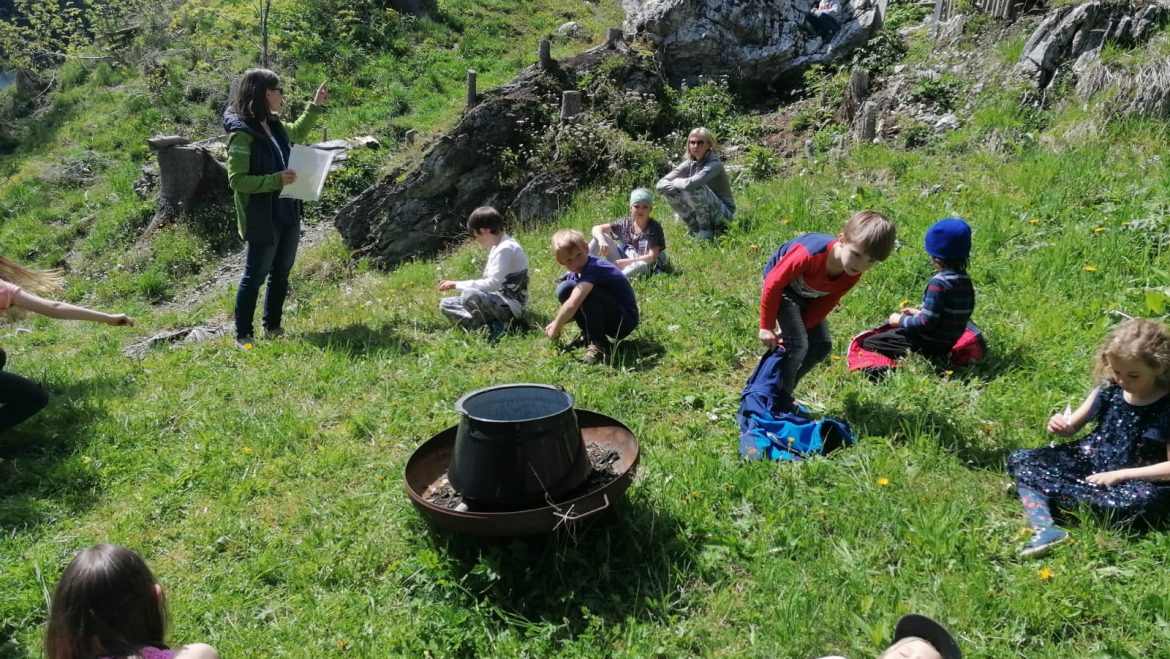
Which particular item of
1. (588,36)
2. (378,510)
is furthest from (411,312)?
(588,36)

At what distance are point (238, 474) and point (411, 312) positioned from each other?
2.94 m

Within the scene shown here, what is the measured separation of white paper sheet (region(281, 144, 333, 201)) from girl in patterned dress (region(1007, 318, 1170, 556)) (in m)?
5.35

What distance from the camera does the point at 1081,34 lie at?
28.9ft

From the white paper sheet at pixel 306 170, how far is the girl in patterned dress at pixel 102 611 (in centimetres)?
454

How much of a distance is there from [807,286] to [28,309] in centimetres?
462

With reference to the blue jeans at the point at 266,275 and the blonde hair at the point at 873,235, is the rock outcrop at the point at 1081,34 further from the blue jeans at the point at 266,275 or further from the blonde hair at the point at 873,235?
the blue jeans at the point at 266,275

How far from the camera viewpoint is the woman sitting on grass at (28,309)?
4.56 meters

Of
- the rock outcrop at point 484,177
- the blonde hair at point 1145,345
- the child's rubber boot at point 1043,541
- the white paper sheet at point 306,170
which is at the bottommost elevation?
the rock outcrop at point 484,177

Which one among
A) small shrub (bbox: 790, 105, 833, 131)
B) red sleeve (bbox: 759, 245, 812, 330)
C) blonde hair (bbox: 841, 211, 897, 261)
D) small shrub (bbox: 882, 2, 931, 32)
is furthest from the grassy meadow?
small shrub (bbox: 882, 2, 931, 32)

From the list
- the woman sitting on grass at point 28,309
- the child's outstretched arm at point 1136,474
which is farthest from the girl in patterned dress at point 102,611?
the child's outstretched arm at point 1136,474

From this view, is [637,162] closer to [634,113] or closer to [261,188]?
[634,113]

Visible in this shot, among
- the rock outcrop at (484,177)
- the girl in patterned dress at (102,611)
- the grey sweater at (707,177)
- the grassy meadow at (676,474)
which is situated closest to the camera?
the girl in patterned dress at (102,611)

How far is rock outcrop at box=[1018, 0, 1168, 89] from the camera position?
332 inches

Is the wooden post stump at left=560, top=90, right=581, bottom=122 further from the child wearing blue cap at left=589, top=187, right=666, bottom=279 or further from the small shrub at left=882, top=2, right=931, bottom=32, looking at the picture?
the small shrub at left=882, top=2, right=931, bottom=32
